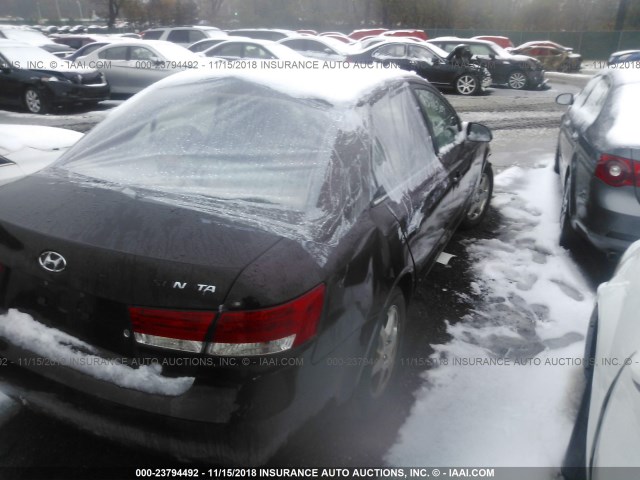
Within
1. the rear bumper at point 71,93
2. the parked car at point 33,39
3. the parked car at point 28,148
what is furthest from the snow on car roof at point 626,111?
the parked car at point 33,39

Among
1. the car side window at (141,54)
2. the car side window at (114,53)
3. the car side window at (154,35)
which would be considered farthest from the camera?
the car side window at (154,35)

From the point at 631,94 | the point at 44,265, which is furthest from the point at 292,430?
the point at 631,94

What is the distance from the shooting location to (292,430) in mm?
1858

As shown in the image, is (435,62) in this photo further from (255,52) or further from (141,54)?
(141,54)

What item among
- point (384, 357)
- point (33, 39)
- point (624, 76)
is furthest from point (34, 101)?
point (384, 357)

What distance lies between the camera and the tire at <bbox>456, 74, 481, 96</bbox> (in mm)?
15234

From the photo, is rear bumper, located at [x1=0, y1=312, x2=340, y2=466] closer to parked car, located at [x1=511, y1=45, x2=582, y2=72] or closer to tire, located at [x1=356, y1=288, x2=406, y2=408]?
tire, located at [x1=356, y1=288, x2=406, y2=408]

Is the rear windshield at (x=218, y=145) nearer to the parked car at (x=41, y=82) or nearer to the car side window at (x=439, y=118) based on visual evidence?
the car side window at (x=439, y=118)

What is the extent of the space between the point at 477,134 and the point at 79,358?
133 inches

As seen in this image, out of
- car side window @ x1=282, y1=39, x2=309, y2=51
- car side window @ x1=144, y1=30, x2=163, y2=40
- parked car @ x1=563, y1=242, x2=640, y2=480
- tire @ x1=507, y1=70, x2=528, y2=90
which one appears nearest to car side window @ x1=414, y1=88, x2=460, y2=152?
parked car @ x1=563, y1=242, x2=640, y2=480

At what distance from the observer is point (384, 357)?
8.73 feet

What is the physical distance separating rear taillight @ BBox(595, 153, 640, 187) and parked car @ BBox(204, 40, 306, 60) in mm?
10450

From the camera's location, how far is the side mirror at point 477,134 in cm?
420

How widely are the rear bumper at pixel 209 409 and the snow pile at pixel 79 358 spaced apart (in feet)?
0.06
